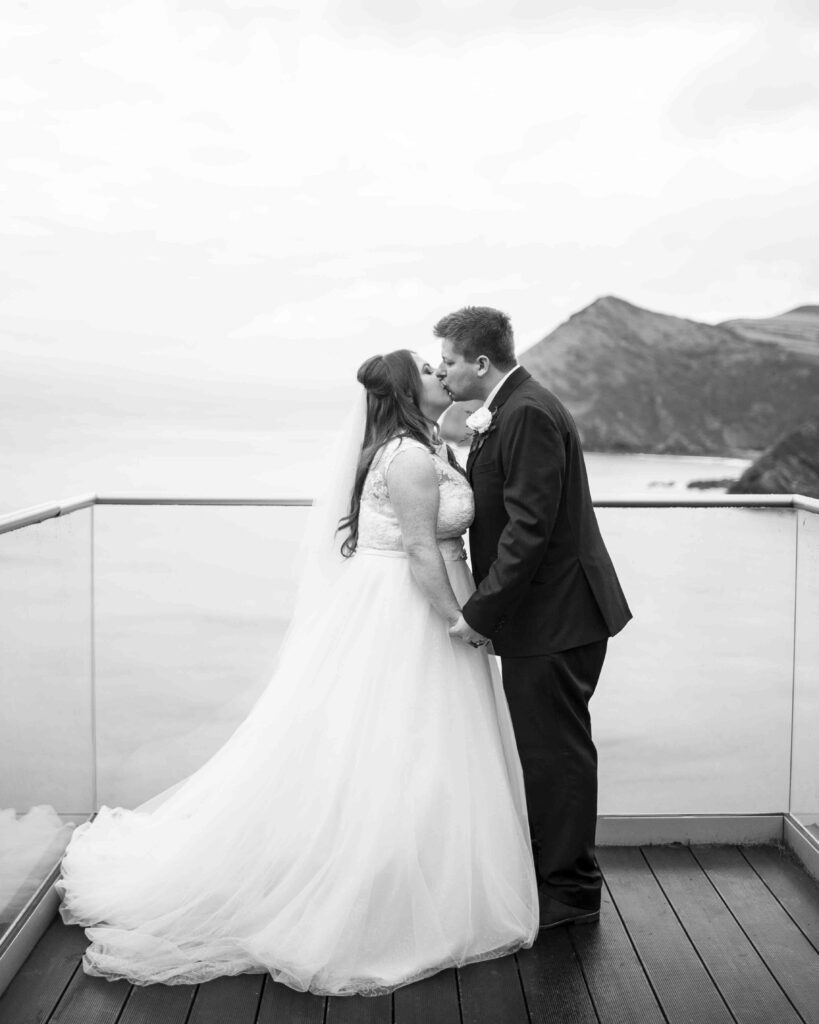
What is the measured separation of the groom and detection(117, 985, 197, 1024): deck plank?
30.9 inches

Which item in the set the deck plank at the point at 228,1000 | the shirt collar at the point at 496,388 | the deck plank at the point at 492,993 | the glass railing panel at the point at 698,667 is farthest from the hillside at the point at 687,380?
the deck plank at the point at 228,1000

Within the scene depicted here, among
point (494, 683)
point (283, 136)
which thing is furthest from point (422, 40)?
point (494, 683)

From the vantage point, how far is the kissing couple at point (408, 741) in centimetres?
213

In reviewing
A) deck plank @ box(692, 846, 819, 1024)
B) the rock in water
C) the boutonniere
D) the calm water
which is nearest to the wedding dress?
the boutonniere

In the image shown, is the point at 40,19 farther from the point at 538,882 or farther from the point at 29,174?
the point at 538,882

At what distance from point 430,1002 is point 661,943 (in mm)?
561

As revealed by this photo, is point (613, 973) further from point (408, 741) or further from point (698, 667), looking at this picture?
point (698, 667)

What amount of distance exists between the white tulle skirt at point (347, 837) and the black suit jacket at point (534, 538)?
14 centimetres

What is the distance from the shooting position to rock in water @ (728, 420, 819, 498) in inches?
481

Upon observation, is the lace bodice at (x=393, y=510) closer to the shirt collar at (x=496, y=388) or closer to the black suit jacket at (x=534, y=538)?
the black suit jacket at (x=534, y=538)

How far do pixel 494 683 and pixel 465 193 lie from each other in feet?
28.3

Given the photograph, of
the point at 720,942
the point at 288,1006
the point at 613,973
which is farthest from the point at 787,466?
the point at 288,1006

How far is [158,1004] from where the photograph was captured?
2031 mm

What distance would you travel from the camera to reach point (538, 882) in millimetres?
2373
